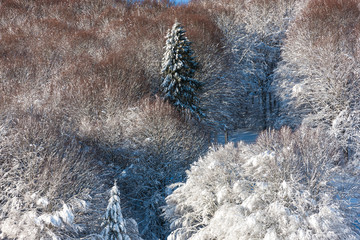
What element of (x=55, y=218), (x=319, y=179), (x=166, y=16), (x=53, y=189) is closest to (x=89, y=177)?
(x=53, y=189)

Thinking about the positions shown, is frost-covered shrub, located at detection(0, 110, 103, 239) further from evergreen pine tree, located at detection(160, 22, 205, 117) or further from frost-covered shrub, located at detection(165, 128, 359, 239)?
evergreen pine tree, located at detection(160, 22, 205, 117)

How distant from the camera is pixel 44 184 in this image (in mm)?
15773

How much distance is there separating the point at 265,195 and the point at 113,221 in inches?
265

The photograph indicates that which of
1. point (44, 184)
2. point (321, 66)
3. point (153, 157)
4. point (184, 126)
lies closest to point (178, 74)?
point (184, 126)

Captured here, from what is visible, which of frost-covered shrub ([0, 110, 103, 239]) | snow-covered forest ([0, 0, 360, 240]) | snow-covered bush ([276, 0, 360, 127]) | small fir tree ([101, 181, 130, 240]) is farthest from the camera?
snow-covered bush ([276, 0, 360, 127])

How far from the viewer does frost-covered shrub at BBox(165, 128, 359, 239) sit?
1303 cm

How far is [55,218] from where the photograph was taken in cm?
1380

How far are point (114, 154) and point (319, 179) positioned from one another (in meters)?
12.3

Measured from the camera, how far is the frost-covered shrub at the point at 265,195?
1303cm

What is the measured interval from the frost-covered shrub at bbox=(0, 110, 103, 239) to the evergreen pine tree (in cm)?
951

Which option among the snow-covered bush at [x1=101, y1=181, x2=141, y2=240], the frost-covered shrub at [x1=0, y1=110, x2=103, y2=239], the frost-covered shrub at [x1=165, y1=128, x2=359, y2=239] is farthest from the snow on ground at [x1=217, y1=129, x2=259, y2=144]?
the snow-covered bush at [x1=101, y1=181, x2=141, y2=240]

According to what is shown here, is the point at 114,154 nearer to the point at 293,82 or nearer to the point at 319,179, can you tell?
the point at 319,179

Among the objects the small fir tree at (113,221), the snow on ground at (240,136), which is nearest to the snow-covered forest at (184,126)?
the small fir tree at (113,221)

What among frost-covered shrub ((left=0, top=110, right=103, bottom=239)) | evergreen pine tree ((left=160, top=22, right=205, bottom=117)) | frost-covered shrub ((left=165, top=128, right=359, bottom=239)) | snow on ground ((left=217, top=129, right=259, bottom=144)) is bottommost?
snow on ground ((left=217, top=129, right=259, bottom=144))
